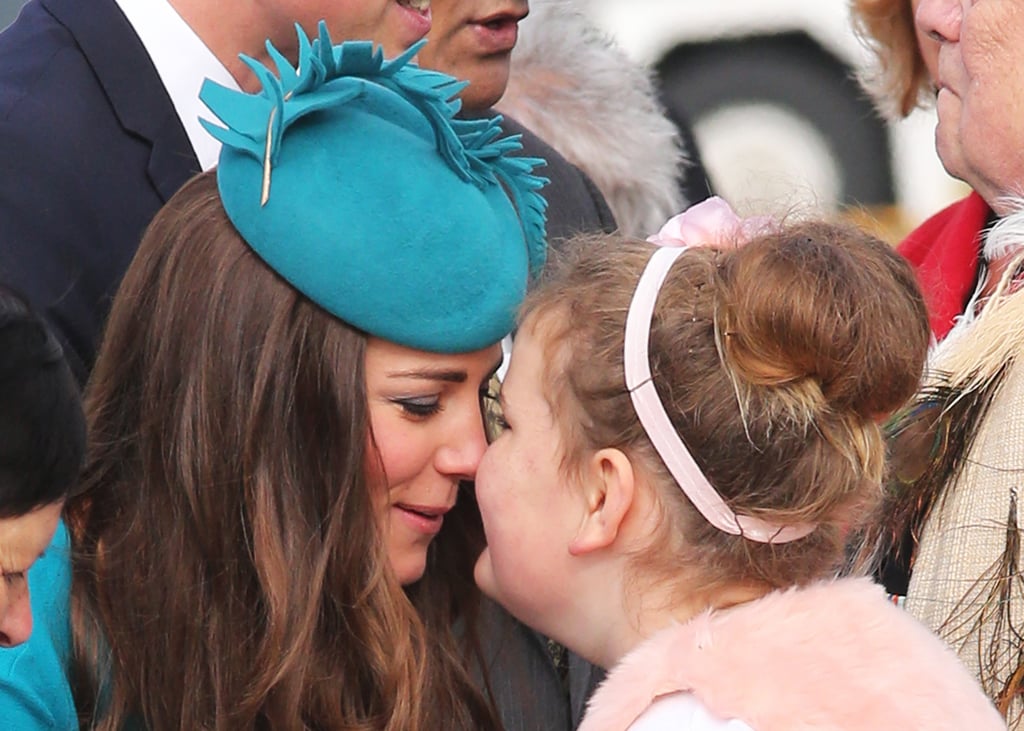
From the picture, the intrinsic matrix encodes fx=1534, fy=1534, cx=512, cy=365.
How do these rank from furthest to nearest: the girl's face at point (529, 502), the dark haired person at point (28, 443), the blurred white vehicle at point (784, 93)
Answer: the blurred white vehicle at point (784, 93) → the girl's face at point (529, 502) → the dark haired person at point (28, 443)

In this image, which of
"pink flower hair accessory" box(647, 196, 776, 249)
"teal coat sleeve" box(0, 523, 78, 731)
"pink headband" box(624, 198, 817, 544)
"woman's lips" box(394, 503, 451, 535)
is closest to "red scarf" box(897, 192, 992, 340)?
"pink flower hair accessory" box(647, 196, 776, 249)

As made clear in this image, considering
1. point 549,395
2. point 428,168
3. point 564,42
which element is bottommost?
point 564,42

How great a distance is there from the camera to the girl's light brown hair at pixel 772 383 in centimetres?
176

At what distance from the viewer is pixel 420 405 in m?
2.05

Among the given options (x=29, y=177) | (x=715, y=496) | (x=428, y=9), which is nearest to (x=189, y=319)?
(x=29, y=177)

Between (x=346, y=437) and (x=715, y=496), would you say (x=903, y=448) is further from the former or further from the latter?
(x=346, y=437)

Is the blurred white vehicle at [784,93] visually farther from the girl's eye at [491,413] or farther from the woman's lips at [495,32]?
the girl's eye at [491,413]

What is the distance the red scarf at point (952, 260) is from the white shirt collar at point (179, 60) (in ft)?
3.92

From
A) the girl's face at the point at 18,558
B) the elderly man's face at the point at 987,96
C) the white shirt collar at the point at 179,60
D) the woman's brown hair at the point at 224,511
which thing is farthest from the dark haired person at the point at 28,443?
the elderly man's face at the point at 987,96

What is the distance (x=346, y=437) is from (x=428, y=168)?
36 centimetres

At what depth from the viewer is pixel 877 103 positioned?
3.40 meters

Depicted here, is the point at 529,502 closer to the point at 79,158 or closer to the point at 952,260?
the point at 79,158

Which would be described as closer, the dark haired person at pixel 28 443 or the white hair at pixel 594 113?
the dark haired person at pixel 28 443

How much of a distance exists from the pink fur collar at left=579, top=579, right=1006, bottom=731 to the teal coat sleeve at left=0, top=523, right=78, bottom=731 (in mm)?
628
